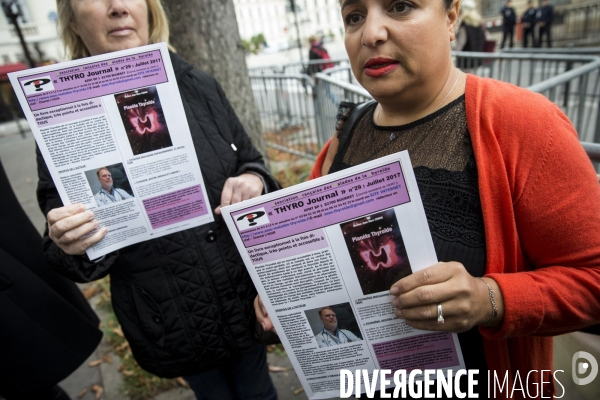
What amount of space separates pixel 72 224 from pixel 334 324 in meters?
0.91

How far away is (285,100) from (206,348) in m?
6.14

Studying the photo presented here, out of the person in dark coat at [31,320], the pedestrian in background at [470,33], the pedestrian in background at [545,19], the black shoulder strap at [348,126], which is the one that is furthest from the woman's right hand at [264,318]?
A: the pedestrian in background at [545,19]

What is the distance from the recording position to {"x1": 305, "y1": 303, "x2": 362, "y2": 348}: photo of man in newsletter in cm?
110

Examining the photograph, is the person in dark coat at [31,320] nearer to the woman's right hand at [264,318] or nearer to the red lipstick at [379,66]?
the woman's right hand at [264,318]

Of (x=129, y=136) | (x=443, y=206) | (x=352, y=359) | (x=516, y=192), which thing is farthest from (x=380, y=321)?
(x=129, y=136)

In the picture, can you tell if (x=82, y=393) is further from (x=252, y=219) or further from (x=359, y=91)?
(x=359, y=91)

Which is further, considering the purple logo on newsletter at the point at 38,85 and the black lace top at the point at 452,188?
the purple logo on newsletter at the point at 38,85

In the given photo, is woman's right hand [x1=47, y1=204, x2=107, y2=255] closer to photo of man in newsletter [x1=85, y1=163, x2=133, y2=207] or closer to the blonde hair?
photo of man in newsletter [x1=85, y1=163, x2=133, y2=207]

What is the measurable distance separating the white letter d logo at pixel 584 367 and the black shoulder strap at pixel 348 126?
116cm

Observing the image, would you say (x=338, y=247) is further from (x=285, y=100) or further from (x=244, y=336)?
(x=285, y=100)

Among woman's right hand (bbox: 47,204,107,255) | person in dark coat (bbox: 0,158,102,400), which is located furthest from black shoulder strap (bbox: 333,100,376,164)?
person in dark coat (bbox: 0,158,102,400)

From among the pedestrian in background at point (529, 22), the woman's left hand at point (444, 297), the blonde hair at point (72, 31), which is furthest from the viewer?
the pedestrian in background at point (529, 22)

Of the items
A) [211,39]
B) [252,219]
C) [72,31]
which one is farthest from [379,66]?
[211,39]

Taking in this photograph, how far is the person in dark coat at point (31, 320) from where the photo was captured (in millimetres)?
1654
